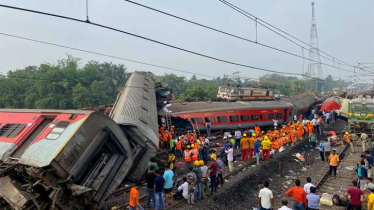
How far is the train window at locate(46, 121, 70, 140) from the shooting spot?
22.0ft

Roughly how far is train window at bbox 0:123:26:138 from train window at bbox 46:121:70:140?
1305 millimetres

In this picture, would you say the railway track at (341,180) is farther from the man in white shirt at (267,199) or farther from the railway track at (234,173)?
the railway track at (234,173)

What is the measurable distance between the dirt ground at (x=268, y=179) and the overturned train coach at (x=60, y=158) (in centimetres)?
285

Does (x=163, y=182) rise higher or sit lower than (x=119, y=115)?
lower

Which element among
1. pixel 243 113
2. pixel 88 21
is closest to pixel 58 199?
pixel 88 21

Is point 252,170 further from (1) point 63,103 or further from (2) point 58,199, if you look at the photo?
(1) point 63,103

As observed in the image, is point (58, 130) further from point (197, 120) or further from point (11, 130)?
point (197, 120)

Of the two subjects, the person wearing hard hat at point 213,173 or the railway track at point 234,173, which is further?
the person wearing hard hat at point 213,173

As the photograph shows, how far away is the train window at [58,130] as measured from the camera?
22.0 feet

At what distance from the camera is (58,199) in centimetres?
612

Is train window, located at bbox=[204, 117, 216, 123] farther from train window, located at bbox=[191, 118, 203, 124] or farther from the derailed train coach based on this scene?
the derailed train coach

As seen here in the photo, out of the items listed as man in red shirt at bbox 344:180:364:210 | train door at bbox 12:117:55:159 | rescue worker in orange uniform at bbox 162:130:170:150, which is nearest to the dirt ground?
man in red shirt at bbox 344:180:364:210

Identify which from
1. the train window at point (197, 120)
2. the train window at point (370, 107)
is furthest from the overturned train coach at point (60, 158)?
the train window at point (370, 107)

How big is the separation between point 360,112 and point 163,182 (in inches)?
606
